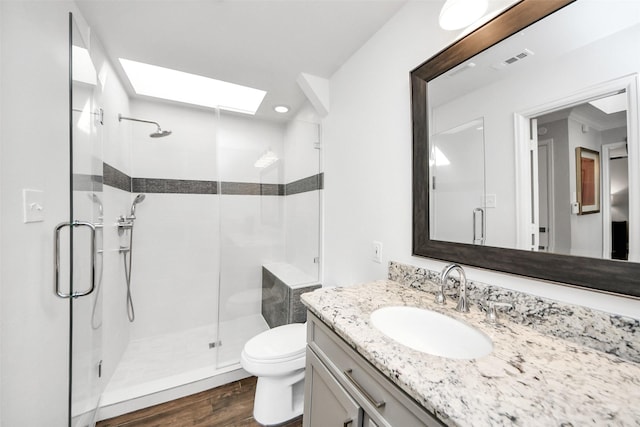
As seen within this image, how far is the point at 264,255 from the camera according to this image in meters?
2.47

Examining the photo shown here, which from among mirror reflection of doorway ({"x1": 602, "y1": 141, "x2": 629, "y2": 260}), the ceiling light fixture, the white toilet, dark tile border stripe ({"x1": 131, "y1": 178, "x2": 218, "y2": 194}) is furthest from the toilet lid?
the ceiling light fixture

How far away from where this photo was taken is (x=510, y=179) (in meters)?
0.91

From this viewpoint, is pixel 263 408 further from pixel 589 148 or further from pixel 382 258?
pixel 589 148

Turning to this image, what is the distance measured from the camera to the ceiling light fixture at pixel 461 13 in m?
0.91

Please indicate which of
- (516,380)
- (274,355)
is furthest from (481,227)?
(274,355)

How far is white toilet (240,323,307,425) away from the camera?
4.62ft

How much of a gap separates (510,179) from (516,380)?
69 centimetres

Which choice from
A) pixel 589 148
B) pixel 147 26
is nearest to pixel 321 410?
pixel 589 148

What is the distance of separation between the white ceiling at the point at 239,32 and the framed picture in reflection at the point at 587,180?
46.5 inches

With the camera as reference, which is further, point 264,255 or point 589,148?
point 264,255

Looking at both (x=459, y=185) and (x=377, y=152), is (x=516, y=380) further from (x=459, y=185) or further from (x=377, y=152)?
(x=377, y=152)

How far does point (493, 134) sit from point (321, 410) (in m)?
1.31
